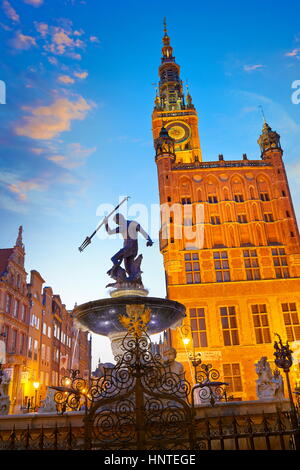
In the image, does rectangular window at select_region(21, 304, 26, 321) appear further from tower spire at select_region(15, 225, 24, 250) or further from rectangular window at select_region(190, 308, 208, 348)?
rectangular window at select_region(190, 308, 208, 348)

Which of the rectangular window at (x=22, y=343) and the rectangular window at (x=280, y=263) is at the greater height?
the rectangular window at (x=280, y=263)

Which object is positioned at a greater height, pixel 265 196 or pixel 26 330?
pixel 265 196

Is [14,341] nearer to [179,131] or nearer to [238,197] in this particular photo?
[238,197]

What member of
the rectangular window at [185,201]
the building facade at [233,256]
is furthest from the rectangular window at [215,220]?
the rectangular window at [185,201]

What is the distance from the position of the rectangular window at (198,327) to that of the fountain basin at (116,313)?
1644 centimetres

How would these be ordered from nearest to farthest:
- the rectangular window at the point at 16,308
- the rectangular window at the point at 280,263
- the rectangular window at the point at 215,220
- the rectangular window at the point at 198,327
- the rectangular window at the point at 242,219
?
the rectangular window at the point at 198,327
the rectangular window at the point at 16,308
the rectangular window at the point at 280,263
the rectangular window at the point at 215,220
the rectangular window at the point at 242,219

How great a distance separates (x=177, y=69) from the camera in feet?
187

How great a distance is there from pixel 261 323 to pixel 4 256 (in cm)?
2142

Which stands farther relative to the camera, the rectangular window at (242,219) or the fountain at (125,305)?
the rectangular window at (242,219)

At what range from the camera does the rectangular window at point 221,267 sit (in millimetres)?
30375

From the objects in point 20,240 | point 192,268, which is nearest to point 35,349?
point 20,240

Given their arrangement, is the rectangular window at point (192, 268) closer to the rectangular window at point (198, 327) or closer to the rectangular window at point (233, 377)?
the rectangular window at point (198, 327)

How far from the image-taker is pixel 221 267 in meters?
30.6
